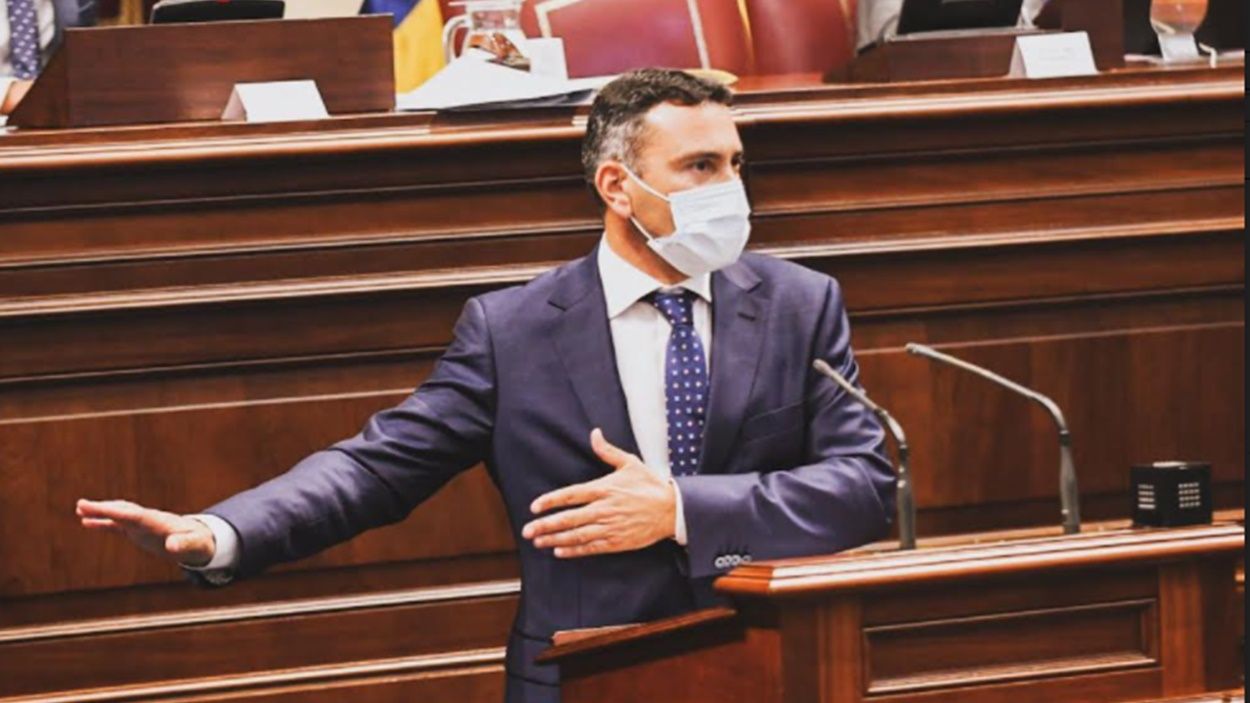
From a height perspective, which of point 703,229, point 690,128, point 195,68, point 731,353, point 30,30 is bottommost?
point 731,353

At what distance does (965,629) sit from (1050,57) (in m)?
1.52

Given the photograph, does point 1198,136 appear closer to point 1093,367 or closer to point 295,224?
point 1093,367

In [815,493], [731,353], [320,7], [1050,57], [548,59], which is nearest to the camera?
[815,493]

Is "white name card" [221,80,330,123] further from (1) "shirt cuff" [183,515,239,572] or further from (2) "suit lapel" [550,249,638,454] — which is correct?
(1) "shirt cuff" [183,515,239,572]

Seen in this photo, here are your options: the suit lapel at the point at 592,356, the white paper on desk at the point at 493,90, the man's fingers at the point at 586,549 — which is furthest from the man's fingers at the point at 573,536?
the white paper on desk at the point at 493,90

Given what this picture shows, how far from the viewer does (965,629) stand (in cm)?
214

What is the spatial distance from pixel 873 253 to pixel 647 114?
70 cm

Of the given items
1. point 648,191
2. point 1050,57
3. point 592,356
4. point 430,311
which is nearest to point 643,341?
point 592,356

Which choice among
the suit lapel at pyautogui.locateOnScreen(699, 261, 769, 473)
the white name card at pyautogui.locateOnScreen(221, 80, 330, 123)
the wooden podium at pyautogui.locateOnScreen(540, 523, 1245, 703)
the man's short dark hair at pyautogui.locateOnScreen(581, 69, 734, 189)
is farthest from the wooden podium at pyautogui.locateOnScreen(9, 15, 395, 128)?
the wooden podium at pyautogui.locateOnScreen(540, 523, 1245, 703)

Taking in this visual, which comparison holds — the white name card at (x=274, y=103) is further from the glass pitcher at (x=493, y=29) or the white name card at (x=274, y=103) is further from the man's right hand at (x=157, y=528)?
the man's right hand at (x=157, y=528)

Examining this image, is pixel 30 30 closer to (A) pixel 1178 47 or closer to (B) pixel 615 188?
(B) pixel 615 188

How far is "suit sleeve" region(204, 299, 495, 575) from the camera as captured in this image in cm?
251

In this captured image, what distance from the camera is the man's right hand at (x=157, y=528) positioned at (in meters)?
2.28

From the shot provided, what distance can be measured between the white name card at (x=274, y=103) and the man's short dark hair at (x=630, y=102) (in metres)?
0.53
